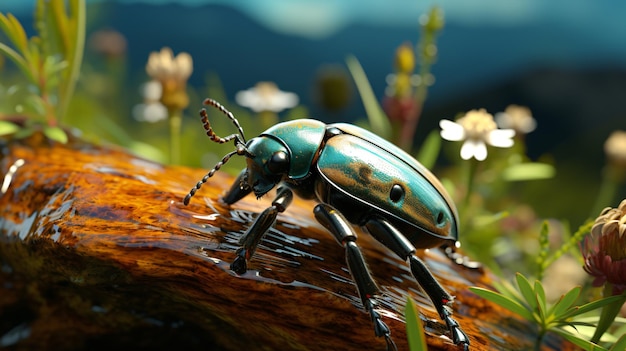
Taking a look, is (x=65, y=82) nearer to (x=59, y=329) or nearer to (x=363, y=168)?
(x=59, y=329)

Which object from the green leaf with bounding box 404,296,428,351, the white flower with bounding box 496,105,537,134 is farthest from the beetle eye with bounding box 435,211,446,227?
the white flower with bounding box 496,105,537,134

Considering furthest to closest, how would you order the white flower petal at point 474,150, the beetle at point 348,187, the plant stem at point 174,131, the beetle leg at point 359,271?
the plant stem at point 174,131
the white flower petal at point 474,150
the beetle at point 348,187
the beetle leg at point 359,271

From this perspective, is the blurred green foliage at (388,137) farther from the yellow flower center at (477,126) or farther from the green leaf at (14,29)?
the yellow flower center at (477,126)

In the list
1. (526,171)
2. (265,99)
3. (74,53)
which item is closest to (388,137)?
(526,171)

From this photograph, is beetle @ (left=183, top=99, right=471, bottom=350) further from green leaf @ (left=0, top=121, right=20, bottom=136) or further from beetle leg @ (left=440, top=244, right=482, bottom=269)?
green leaf @ (left=0, top=121, right=20, bottom=136)

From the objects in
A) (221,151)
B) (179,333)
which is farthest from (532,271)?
(179,333)

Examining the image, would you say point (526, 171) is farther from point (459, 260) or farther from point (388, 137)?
point (459, 260)

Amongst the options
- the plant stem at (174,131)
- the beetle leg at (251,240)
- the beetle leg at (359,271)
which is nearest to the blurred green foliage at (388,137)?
the plant stem at (174,131)
